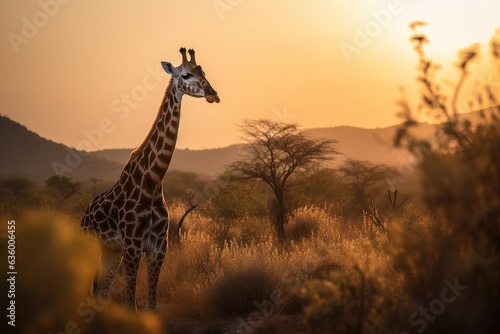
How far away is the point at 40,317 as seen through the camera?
4.90m

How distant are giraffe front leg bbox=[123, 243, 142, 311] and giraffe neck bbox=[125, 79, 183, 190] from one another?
866 millimetres

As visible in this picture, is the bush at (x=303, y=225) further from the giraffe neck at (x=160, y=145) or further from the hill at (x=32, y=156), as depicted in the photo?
the hill at (x=32, y=156)

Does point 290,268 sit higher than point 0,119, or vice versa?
point 0,119

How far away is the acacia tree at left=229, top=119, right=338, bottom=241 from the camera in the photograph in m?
18.8

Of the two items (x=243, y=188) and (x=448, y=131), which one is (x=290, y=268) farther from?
(x=243, y=188)

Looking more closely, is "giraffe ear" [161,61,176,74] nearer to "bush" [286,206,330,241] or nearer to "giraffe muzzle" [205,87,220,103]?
"giraffe muzzle" [205,87,220,103]

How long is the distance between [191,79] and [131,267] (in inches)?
99.7

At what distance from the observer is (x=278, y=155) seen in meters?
19.1

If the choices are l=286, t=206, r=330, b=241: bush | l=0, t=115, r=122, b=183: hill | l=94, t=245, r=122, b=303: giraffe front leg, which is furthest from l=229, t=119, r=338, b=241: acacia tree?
l=0, t=115, r=122, b=183: hill

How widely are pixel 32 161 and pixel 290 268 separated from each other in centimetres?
7763

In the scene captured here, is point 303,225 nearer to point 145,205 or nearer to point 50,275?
point 145,205

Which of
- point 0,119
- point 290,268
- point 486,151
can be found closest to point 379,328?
point 486,151

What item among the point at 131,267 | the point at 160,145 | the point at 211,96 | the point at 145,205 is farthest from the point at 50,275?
the point at 211,96

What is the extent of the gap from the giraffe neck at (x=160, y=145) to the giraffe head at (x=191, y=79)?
136 millimetres
